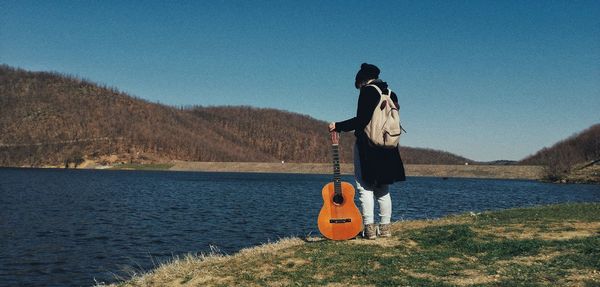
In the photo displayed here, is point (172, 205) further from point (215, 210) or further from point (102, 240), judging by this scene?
point (102, 240)

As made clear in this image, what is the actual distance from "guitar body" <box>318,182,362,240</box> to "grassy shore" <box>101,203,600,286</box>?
298 mm

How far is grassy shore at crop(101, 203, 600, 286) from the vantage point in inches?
352

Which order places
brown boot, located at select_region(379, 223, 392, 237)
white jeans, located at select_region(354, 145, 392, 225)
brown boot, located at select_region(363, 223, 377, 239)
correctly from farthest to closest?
brown boot, located at select_region(379, 223, 392, 237) → brown boot, located at select_region(363, 223, 377, 239) → white jeans, located at select_region(354, 145, 392, 225)

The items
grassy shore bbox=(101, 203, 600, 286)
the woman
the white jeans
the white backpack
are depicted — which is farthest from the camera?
the white jeans

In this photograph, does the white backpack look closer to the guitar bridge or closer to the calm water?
the guitar bridge

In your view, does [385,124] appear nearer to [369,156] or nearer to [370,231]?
[369,156]

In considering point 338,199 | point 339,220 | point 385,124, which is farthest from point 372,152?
point 339,220

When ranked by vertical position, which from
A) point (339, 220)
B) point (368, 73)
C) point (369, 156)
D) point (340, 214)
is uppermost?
point (368, 73)

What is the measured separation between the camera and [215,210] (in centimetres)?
4216

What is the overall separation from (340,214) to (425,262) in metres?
2.60

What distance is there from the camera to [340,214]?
475 inches

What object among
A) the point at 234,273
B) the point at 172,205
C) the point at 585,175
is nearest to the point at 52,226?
the point at 172,205

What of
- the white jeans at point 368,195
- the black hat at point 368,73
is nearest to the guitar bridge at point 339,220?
the white jeans at point 368,195

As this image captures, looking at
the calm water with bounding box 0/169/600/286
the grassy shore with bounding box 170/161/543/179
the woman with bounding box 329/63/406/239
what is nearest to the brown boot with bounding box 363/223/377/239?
the woman with bounding box 329/63/406/239
